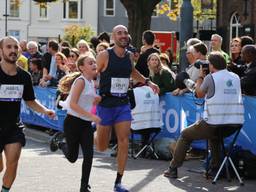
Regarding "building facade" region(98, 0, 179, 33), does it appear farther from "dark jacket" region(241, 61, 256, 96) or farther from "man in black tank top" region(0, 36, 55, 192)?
"man in black tank top" region(0, 36, 55, 192)

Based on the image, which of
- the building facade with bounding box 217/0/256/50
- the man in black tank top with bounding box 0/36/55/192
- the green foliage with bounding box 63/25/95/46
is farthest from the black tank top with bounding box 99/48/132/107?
the green foliage with bounding box 63/25/95/46

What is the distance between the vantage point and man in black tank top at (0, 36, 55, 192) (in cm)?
662

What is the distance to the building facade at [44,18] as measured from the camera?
6481cm

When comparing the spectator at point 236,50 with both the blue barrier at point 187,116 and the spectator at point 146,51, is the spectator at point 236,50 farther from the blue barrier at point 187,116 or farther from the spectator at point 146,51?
the spectator at point 146,51

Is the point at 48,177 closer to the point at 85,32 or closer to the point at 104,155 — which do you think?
the point at 104,155

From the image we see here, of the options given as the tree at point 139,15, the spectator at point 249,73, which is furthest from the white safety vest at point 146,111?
the tree at point 139,15

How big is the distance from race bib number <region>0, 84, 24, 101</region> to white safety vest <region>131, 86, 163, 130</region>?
4.06 meters

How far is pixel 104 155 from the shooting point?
35.6 feet

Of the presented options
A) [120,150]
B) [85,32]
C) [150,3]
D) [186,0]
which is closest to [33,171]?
[120,150]

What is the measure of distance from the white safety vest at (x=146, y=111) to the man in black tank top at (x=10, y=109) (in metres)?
4.02

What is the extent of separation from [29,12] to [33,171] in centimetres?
5793

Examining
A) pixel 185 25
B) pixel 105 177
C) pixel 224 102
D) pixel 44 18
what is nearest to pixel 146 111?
pixel 105 177

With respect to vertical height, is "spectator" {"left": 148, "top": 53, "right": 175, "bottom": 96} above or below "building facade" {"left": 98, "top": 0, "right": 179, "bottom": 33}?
below

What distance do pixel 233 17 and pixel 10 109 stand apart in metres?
28.7
